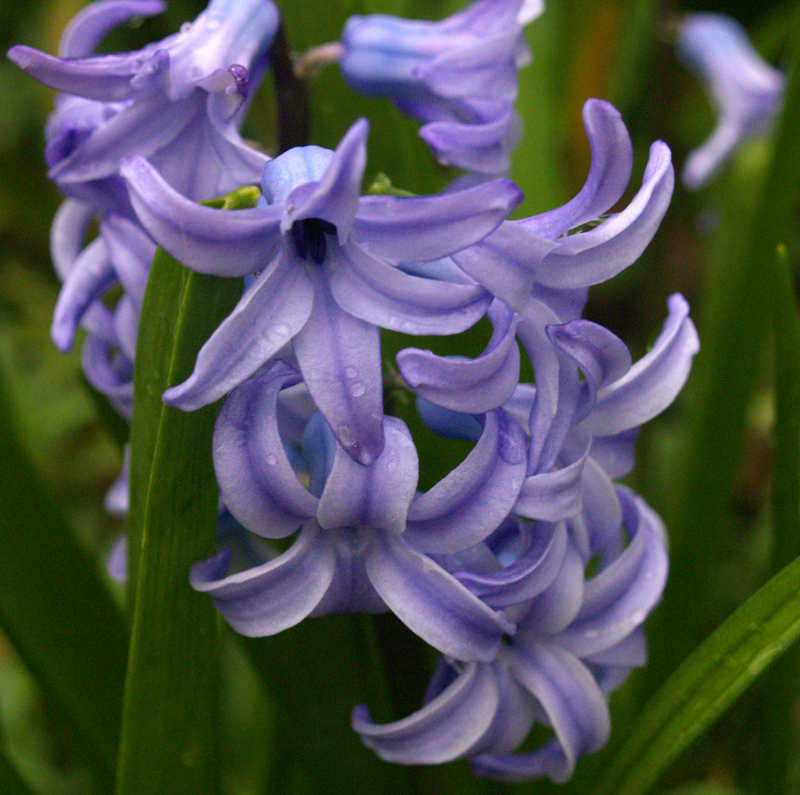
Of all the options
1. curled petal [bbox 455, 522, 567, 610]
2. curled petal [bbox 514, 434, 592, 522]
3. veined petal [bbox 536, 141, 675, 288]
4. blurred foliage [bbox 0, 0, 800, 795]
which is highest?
veined petal [bbox 536, 141, 675, 288]

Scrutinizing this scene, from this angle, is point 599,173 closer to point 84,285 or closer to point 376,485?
point 376,485

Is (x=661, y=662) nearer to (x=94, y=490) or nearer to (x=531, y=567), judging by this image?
(x=531, y=567)

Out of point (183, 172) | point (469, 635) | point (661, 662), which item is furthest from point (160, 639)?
point (661, 662)

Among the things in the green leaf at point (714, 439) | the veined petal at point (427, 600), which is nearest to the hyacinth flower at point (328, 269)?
the veined petal at point (427, 600)

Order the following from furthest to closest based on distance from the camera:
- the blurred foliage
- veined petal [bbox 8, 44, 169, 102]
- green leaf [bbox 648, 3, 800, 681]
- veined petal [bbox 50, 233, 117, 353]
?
green leaf [bbox 648, 3, 800, 681], the blurred foliage, veined petal [bbox 50, 233, 117, 353], veined petal [bbox 8, 44, 169, 102]

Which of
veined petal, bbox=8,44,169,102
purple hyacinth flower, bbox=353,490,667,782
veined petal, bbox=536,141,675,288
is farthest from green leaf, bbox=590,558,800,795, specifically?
veined petal, bbox=8,44,169,102

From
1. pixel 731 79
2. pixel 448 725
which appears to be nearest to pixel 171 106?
pixel 448 725

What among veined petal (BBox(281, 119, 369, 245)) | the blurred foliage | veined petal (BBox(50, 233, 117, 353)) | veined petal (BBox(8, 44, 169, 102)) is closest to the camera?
veined petal (BBox(281, 119, 369, 245))

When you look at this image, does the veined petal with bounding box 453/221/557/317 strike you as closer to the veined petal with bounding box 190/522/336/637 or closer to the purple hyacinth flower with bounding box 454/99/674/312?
the purple hyacinth flower with bounding box 454/99/674/312
